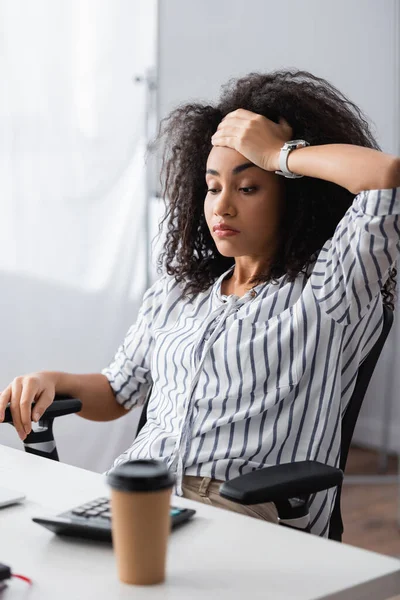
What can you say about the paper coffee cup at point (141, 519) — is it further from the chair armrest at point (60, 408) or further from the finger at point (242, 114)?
the finger at point (242, 114)

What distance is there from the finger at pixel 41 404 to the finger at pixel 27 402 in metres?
0.01

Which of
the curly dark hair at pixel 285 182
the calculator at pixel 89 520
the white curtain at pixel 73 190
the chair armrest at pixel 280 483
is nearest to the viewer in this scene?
the calculator at pixel 89 520

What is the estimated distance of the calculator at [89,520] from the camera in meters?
1.00

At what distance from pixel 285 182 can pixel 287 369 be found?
1.24 feet

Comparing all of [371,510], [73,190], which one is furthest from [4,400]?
[371,510]

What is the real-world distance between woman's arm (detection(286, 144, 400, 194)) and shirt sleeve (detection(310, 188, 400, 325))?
0.02 meters

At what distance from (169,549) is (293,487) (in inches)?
12.0

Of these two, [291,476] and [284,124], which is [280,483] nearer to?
[291,476]

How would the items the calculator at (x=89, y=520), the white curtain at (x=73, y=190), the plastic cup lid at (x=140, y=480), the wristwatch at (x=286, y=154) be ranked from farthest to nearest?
the white curtain at (x=73, y=190) → the wristwatch at (x=286, y=154) → the calculator at (x=89, y=520) → the plastic cup lid at (x=140, y=480)

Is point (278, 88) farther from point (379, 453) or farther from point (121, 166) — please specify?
point (379, 453)

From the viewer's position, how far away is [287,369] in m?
1.58

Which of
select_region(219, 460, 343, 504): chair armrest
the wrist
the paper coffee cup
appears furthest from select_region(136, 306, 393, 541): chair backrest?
the paper coffee cup

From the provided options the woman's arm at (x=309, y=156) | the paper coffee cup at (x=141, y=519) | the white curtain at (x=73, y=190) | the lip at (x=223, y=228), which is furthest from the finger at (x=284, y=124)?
the white curtain at (x=73, y=190)

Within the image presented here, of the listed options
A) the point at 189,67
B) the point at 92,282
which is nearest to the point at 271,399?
the point at 92,282
